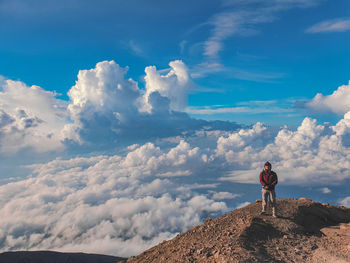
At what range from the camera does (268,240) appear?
19.0 m

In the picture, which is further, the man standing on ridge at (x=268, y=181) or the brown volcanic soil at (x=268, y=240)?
the man standing on ridge at (x=268, y=181)

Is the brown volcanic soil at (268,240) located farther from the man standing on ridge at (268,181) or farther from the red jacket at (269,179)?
the red jacket at (269,179)

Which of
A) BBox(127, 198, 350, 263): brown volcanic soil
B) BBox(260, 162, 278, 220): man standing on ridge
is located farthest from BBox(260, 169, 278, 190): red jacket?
BBox(127, 198, 350, 263): brown volcanic soil

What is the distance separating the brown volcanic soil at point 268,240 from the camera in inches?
657

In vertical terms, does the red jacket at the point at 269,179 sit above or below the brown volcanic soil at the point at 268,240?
above

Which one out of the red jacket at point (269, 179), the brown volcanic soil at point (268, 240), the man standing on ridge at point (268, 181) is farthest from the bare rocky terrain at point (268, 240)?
the red jacket at point (269, 179)

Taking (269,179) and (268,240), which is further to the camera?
(269,179)

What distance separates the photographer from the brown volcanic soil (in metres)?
16.7

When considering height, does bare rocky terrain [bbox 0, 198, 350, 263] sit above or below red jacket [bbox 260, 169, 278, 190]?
below

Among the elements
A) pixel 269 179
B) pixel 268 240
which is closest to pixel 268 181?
pixel 269 179

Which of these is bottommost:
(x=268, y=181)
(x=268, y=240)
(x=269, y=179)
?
(x=268, y=240)

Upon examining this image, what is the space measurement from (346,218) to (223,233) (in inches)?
640

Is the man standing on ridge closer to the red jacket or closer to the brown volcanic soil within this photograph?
the red jacket

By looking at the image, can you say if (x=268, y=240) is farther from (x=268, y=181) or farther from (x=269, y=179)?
(x=269, y=179)
